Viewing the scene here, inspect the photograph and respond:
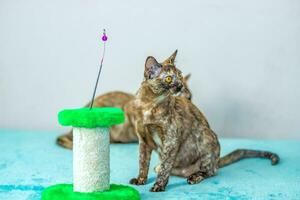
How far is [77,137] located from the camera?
1847 millimetres

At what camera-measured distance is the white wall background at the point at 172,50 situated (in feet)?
11.9

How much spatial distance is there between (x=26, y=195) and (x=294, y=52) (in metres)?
2.43

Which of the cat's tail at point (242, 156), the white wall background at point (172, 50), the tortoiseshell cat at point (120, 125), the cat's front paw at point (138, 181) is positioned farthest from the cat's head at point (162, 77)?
the white wall background at point (172, 50)

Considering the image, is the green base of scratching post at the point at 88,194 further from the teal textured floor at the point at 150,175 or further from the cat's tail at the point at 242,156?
the cat's tail at the point at 242,156

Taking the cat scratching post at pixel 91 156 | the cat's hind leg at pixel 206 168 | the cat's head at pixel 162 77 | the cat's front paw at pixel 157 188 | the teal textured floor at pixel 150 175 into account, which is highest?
the cat's head at pixel 162 77

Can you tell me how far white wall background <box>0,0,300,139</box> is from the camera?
11.9 feet

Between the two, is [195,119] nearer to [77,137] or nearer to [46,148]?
[77,137]

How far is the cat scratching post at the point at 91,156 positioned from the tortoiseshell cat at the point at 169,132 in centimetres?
32

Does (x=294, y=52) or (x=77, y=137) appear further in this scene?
(x=294, y=52)

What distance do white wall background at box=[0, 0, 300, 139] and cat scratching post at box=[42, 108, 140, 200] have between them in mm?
1908

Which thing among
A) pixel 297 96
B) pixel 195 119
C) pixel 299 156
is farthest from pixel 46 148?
pixel 297 96

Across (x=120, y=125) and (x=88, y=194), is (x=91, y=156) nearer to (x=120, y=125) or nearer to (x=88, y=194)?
(x=88, y=194)

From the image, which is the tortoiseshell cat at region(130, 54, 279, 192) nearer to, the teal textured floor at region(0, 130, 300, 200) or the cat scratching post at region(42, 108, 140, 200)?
the teal textured floor at region(0, 130, 300, 200)

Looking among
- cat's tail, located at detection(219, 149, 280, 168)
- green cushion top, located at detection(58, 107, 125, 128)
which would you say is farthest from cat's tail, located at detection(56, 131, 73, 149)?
green cushion top, located at detection(58, 107, 125, 128)
